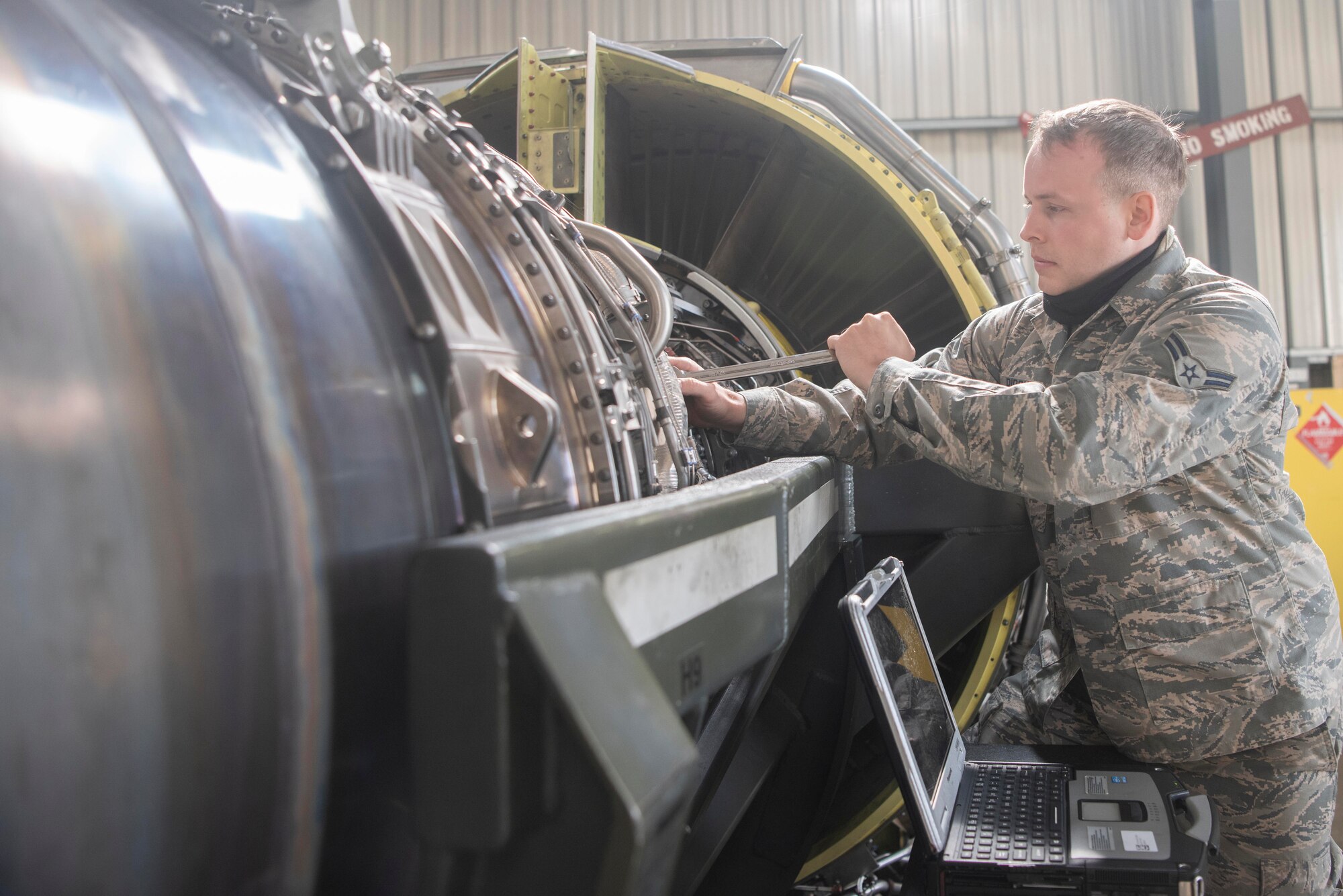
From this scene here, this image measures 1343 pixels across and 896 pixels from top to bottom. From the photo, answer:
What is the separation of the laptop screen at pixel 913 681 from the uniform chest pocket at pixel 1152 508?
1.28ft

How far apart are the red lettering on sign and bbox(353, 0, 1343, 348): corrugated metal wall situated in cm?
36

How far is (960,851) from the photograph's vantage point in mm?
1515

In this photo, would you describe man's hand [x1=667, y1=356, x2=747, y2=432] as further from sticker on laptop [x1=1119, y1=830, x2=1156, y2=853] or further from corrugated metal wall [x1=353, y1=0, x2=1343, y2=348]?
corrugated metal wall [x1=353, y1=0, x2=1343, y2=348]

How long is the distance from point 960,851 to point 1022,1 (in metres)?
7.33

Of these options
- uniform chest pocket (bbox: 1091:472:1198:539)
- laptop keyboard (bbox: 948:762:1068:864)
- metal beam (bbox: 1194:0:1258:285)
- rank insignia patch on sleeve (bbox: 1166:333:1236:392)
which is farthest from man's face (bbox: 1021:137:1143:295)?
metal beam (bbox: 1194:0:1258:285)

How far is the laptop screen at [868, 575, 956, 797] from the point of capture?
1506 millimetres

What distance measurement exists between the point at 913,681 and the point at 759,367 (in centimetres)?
76

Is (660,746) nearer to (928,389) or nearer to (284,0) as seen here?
(284,0)

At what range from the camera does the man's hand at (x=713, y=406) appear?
186 cm

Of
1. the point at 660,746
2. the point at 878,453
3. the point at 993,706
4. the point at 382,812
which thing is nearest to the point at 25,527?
the point at 382,812

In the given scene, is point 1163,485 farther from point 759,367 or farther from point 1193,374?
point 759,367

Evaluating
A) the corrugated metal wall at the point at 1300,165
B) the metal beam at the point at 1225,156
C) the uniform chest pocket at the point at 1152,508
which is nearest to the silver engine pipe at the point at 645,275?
the uniform chest pocket at the point at 1152,508

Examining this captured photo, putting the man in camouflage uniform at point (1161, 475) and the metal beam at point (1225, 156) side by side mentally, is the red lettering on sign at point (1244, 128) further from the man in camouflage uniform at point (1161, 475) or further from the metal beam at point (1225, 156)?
the man in camouflage uniform at point (1161, 475)

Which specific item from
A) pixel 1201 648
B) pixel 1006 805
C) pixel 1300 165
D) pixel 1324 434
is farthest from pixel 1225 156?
pixel 1006 805
